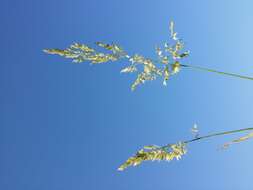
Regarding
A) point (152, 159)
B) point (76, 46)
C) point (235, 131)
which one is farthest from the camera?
point (76, 46)

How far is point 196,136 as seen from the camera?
2346 millimetres

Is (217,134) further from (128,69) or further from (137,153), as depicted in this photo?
(128,69)

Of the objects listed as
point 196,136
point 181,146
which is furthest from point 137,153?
point 196,136

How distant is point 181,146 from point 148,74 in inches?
21.8

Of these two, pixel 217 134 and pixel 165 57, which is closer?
pixel 217 134

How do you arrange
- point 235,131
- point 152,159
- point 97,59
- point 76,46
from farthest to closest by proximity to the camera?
point 76,46 < point 97,59 < point 235,131 < point 152,159

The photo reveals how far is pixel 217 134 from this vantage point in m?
2.17

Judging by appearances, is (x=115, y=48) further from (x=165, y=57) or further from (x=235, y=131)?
(x=235, y=131)

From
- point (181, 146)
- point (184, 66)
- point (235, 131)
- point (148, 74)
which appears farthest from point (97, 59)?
point (235, 131)

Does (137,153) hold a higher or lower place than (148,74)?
lower

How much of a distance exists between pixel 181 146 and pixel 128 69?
66cm

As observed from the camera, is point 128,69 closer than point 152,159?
No

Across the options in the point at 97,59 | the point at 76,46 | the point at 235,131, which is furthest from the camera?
the point at 76,46

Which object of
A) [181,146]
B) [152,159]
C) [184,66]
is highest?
[184,66]
